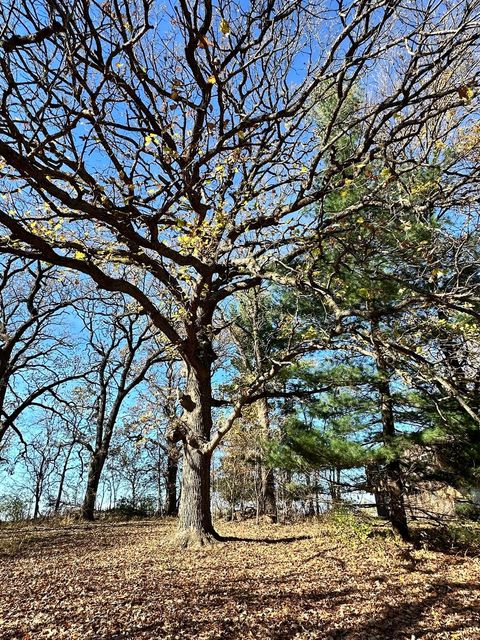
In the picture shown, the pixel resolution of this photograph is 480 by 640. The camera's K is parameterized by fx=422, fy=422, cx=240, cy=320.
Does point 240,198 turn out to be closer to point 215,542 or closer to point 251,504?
point 215,542

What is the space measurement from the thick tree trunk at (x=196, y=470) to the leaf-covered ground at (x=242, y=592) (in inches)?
13.5

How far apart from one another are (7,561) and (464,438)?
7.12m

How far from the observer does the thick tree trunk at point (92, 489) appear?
42.9 feet

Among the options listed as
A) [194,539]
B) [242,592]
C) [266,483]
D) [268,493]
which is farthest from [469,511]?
[268,493]

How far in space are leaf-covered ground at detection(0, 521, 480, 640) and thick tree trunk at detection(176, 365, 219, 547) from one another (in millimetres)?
343

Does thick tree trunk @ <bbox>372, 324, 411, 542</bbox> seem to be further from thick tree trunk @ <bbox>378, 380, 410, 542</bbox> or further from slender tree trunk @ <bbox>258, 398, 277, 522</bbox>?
slender tree trunk @ <bbox>258, 398, 277, 522</bbox>

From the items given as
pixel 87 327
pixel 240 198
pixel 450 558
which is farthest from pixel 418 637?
Answer: pixel 87 327

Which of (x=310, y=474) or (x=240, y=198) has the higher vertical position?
(x=240, y=198)

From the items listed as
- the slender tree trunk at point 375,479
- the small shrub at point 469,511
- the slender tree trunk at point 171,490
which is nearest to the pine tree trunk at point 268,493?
the slender tree trunk at point 171,490

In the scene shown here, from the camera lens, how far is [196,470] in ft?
23.9

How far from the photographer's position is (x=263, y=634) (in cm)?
366

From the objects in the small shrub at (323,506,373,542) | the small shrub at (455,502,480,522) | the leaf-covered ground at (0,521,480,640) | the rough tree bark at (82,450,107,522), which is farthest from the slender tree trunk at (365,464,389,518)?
the rough tree bark at (82,450,107,522)

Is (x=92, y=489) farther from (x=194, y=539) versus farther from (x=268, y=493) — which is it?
(x=194, y=539)

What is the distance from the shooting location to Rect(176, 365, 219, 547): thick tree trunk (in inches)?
278
